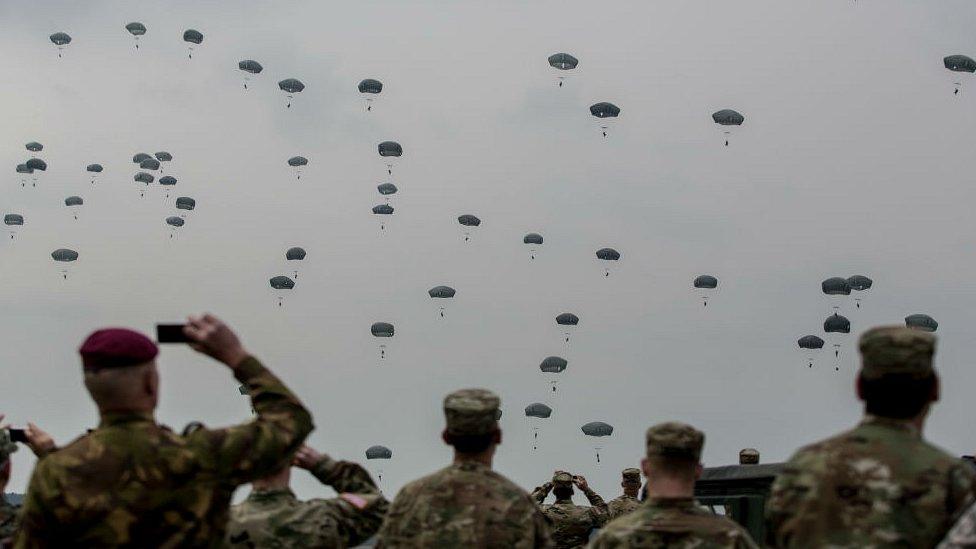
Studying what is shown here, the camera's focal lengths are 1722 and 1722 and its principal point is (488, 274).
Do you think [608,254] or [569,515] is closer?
[569,515]

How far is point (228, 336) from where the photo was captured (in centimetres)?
715

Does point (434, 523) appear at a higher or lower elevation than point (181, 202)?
lower

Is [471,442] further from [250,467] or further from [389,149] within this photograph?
[389,149]

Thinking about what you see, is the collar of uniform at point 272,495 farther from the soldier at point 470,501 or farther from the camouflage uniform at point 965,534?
the camouflage uniform at point 965,534

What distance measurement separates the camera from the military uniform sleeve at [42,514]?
739 cm

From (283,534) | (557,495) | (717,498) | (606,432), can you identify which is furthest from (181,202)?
(283,534)

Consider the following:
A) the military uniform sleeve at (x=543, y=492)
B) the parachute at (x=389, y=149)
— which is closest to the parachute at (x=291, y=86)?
the parachute at (x=389, y=149)

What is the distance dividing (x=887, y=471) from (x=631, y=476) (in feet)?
56.3

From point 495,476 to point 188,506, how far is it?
3.49 m

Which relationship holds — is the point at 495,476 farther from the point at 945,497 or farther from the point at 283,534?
the point at 945,497

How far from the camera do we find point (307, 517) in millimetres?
10711

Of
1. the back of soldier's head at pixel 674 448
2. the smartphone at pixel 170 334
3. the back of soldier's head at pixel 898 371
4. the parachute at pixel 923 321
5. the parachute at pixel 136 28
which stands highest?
the parachute at pixel 136 28

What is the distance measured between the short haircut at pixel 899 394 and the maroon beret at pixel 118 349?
322 cm

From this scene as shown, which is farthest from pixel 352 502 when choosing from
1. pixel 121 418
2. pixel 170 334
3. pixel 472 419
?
pixel 170 334
